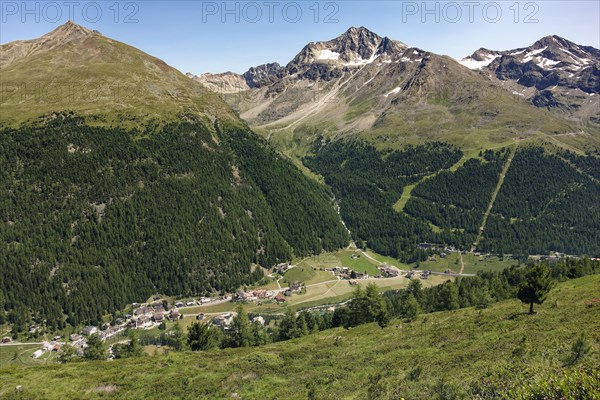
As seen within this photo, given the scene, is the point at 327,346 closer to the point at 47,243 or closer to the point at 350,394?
the point at 350,394

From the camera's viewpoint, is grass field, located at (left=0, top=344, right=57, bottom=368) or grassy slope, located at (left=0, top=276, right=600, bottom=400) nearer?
grassy slope, located at (left=0, top=276, right=600, bottom=400)

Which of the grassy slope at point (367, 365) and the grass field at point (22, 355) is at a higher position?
the grassy slope at point (367, 365)

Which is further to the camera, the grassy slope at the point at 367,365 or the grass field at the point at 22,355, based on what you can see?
the grass field at the point at 22,355

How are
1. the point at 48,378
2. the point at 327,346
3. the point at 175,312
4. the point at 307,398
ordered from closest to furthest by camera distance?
1. the point at 307,398
2. the point at 48,378
3. the point at 327,346
4. the point at 175,312

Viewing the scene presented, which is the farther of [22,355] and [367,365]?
[22,355]

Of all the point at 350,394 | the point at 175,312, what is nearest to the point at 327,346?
the point at 350,394

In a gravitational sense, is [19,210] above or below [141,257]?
above

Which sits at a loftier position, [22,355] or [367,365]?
[367,365]

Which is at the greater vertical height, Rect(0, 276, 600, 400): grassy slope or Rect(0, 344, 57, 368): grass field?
Rect(0, 276, 600, 400): grassy slope
